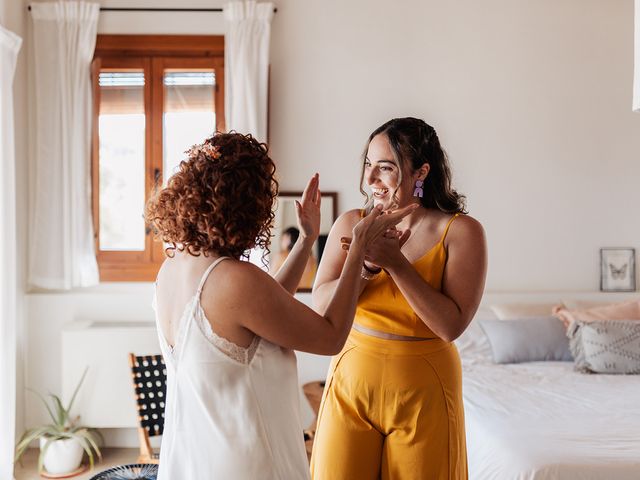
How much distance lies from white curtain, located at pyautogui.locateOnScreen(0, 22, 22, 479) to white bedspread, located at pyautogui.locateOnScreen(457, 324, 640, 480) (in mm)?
2309

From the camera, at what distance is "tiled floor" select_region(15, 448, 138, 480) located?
355 centimetres

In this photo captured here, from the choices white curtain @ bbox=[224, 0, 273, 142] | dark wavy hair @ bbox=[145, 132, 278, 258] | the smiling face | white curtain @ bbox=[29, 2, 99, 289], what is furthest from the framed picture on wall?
dark wavy hair @ bbox=[145, 132, 278, 258]

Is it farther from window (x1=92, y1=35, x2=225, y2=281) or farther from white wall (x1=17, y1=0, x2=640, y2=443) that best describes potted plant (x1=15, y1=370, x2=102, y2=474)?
window (x1=92, y1=35, x2=225, y2=281)

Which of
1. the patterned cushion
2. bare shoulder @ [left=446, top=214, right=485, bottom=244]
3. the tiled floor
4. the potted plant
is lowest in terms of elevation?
the tiled floor

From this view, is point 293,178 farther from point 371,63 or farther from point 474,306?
point 474,306

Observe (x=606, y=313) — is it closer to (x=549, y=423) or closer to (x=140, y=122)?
(x=549, y=423)

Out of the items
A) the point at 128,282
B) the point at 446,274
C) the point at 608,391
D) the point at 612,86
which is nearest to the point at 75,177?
the point at 128,282

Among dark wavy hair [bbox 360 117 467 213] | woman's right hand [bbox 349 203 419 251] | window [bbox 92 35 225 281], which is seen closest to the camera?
woman's right hand [bbox 349 203 419 251]

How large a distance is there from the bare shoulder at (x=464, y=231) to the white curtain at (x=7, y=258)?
99.7 inches

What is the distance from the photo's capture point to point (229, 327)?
4.06ft

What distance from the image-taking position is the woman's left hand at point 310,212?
63.4 inches

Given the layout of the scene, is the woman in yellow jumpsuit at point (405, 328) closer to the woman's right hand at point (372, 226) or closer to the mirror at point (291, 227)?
the woman's right hand at point (372, 226)

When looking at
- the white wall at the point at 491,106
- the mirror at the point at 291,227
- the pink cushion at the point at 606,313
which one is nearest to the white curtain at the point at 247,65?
the white wall at the point at 491,106

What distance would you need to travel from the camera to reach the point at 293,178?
404 centimetres
